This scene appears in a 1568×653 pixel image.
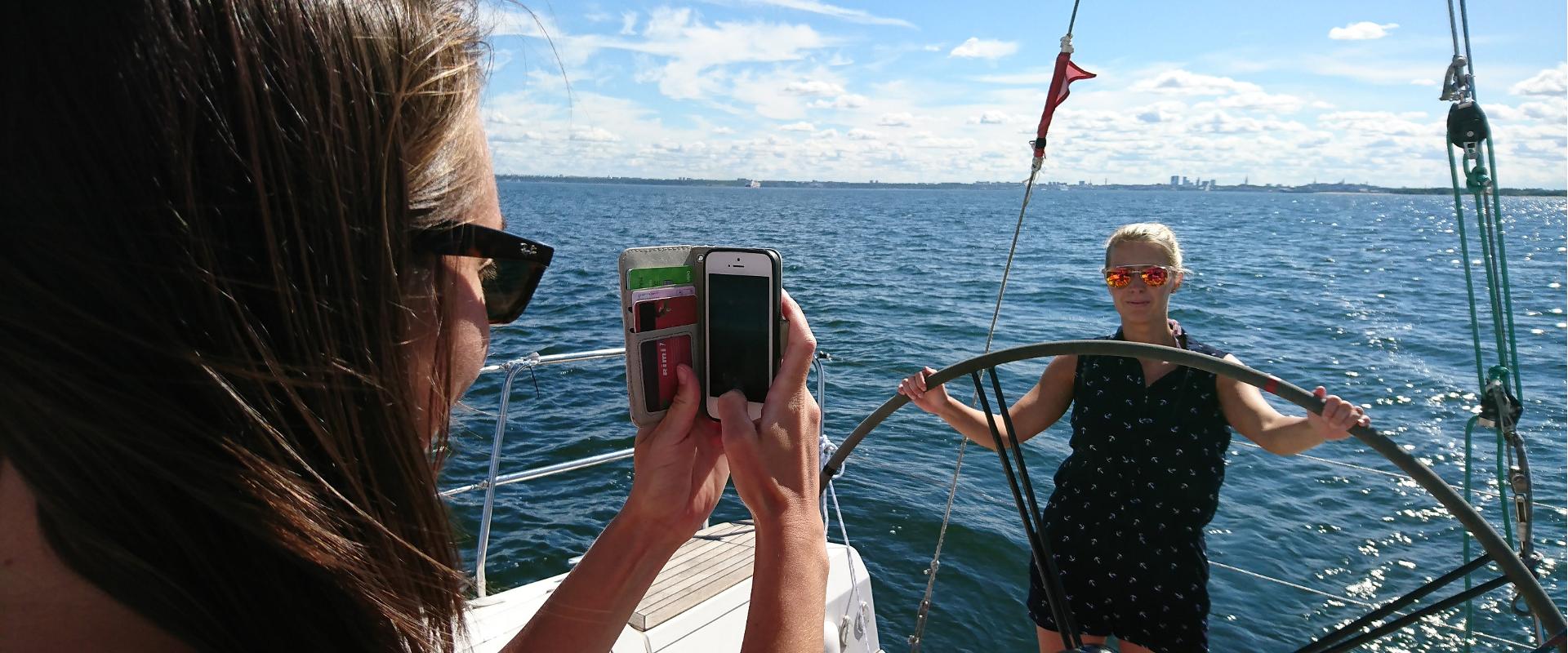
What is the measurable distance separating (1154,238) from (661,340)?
221cm

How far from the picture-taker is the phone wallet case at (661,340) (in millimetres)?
1318

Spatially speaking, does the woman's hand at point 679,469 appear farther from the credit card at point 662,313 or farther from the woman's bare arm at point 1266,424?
the woman's bare arm at point 1266,424

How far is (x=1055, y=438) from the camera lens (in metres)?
8.98

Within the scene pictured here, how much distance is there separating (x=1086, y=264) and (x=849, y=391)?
55.6 feet

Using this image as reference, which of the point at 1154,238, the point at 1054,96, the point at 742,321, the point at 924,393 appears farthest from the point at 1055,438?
the point at 742,321

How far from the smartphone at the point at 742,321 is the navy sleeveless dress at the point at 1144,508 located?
1.76 metres

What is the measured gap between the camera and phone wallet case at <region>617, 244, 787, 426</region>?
132 centimetres

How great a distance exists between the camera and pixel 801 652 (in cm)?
99

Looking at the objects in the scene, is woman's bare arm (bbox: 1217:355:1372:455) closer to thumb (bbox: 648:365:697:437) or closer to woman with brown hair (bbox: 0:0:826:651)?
thumb (bbox: 648:365:697:437)

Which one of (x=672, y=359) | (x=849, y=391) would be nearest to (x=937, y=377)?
(x=672, y=359)

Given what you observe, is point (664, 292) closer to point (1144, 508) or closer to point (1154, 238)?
point (1144, 508)

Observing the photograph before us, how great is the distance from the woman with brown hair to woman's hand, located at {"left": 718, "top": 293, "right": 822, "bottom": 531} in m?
0.45

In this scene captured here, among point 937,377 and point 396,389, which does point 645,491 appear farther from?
point 937,377

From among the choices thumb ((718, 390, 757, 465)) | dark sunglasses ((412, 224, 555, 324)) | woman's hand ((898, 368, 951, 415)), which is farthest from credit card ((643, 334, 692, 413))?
woman's hand ((898, 368, 951, 415))
